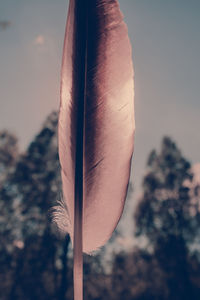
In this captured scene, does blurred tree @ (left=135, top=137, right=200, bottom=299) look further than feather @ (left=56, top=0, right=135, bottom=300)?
Yes

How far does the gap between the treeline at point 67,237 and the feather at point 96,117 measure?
34.9ft

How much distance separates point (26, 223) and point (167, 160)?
316 inches

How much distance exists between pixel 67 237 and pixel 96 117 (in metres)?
10.9

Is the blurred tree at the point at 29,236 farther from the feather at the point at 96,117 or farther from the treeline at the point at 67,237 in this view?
the feather at the point at 96,117

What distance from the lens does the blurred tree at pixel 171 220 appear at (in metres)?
13.6

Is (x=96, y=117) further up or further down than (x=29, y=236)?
further down

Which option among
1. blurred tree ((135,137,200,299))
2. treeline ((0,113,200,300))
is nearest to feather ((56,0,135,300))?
treeline ((0,113,200,300))

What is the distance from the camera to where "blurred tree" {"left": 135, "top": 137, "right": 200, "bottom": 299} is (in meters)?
13.6

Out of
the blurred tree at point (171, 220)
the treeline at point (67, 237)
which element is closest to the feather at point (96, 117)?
the treeline at point (67, 237)

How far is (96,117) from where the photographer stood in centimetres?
139

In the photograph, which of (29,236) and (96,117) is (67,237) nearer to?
(29,236)

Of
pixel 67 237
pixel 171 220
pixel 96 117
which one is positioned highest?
pixel 171 220

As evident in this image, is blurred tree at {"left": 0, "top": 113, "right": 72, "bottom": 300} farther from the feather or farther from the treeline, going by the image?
the feather

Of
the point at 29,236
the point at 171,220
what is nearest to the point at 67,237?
the point at 29,236
